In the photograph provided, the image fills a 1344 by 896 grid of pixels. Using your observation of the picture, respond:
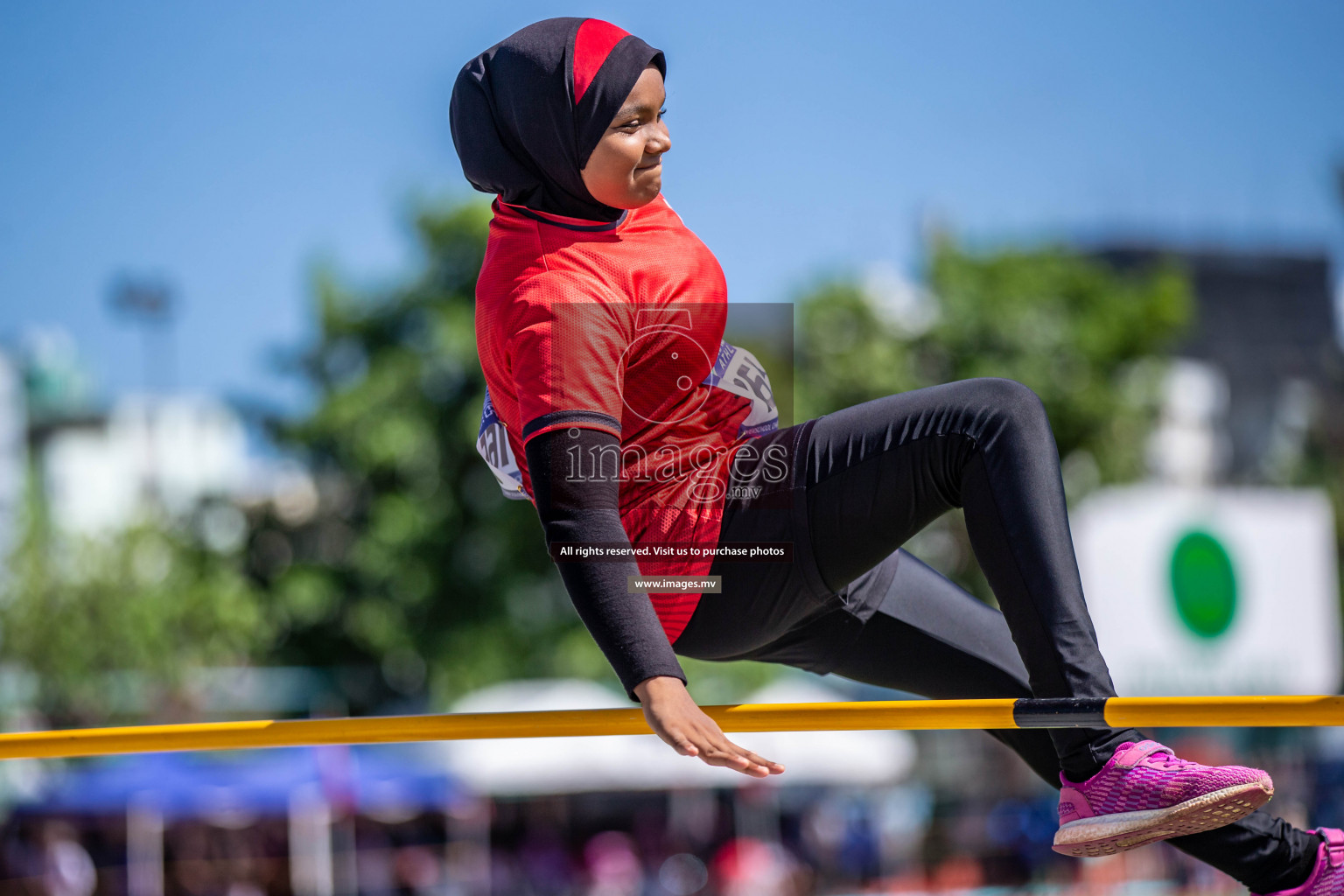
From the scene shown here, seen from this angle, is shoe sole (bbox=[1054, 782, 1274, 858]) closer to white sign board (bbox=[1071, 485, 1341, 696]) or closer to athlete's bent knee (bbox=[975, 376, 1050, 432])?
athlete's bent knee (bbox=[975, 376, 1050, 432])

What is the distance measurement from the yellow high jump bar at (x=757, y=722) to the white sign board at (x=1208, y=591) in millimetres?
13717

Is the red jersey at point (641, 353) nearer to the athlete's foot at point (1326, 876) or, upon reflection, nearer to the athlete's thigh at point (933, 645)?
the athlete's thigh at point (933, 645)

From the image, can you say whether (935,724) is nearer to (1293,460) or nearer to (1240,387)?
(1293,460)

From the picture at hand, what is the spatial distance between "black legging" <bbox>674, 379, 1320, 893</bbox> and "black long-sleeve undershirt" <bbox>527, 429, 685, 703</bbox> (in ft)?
0.94

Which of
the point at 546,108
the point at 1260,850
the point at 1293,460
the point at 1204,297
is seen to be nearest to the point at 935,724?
the point at 1260,850

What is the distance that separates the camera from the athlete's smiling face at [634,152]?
7.83 ft

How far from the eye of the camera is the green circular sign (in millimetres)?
16375

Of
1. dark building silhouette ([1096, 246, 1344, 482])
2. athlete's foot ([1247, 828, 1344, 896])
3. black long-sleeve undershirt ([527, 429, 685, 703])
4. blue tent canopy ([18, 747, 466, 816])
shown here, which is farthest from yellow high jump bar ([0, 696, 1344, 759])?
dark building silhouette ([1096, 246, 1344, 482])

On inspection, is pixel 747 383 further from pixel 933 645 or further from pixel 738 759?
pixel 738 759

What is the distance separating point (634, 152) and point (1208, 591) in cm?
1583

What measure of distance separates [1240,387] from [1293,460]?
451 centimetres

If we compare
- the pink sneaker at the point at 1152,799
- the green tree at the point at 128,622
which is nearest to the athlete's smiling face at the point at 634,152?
the pink sneaker at the point at 1152,799

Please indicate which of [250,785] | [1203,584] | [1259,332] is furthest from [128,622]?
[1259,332]

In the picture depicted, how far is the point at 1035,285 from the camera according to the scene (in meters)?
20.1
